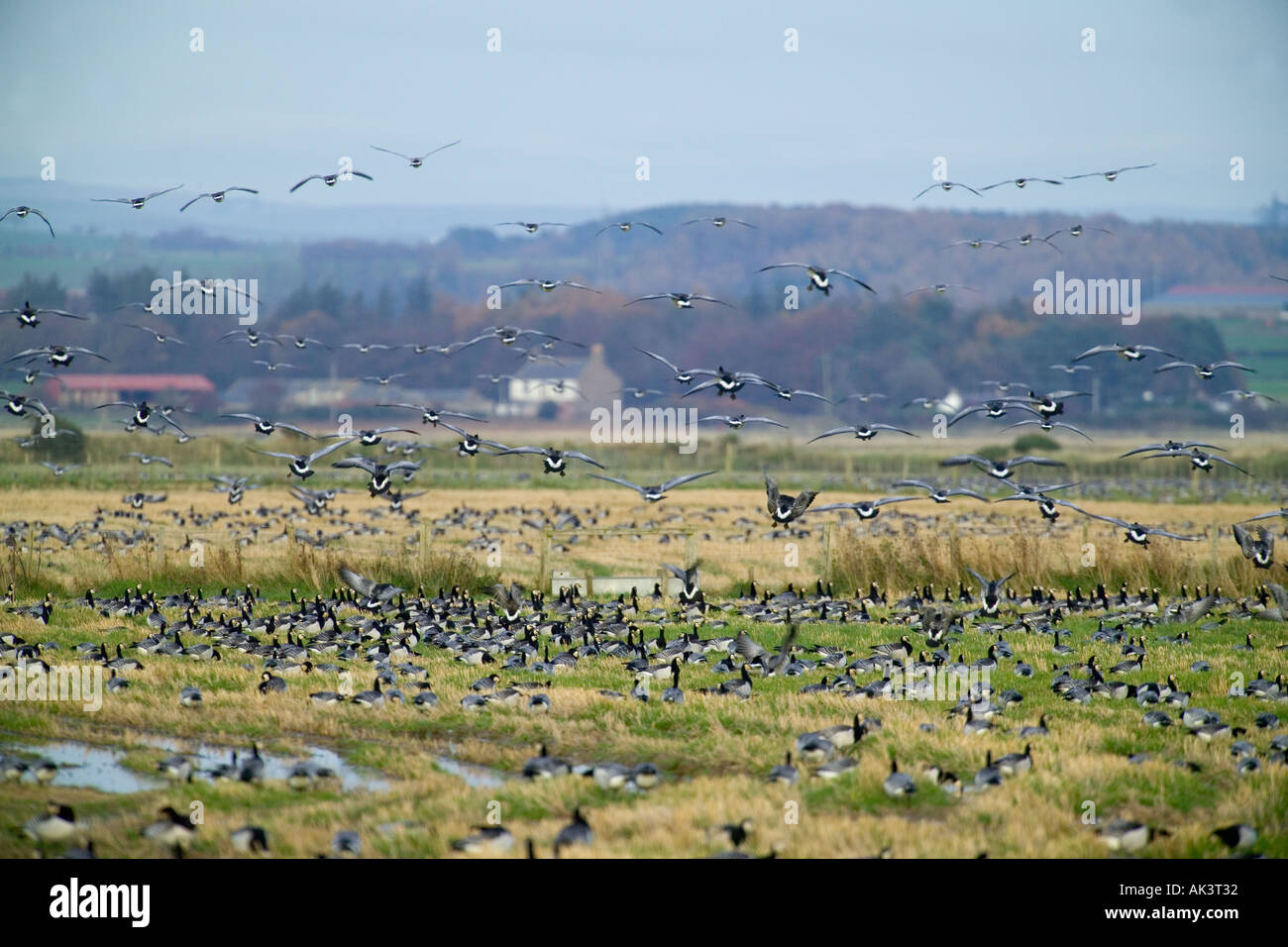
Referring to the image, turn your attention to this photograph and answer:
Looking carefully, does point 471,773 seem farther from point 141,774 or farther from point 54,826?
point 54,826

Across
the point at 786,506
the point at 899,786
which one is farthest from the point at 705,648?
the point at 899,786

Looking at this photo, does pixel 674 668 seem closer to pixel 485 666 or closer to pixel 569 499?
pixel 485 666

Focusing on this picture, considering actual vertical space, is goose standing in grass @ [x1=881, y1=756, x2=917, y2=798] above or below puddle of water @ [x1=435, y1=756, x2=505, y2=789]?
above

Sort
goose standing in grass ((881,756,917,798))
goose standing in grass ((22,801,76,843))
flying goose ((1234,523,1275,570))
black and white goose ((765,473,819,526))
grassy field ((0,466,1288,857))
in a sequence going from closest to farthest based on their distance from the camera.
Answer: goose standing in grass ((22,801,76,843)) < grassy field ((0,466,1288,857)) < goose standing in grass ((881,756,917,798)) < black and white goose ((765,473,819,526)) < flying goose ((1234,523,1275,570))

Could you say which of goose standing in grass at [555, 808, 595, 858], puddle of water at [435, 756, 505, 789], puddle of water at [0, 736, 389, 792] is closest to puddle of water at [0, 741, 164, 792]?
puddle of water at [0, 736, 389, 792]

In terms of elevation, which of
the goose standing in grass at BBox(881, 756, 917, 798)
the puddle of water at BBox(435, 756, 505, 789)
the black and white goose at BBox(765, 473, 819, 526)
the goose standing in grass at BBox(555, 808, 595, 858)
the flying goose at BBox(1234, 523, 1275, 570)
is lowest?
the puddle of water at BBox(435, 756, 505, 789)

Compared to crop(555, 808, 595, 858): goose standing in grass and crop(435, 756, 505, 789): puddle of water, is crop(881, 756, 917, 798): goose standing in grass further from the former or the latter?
crop(435, 756, 505, 789): puddle of water

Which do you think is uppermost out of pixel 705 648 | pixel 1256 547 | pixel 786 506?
pixel 786 506

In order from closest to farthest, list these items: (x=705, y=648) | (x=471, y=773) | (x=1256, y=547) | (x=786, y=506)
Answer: (x=471, y=773) → (x=705, y=648) → (x=786, y=506) → (x=1256, y=547)
